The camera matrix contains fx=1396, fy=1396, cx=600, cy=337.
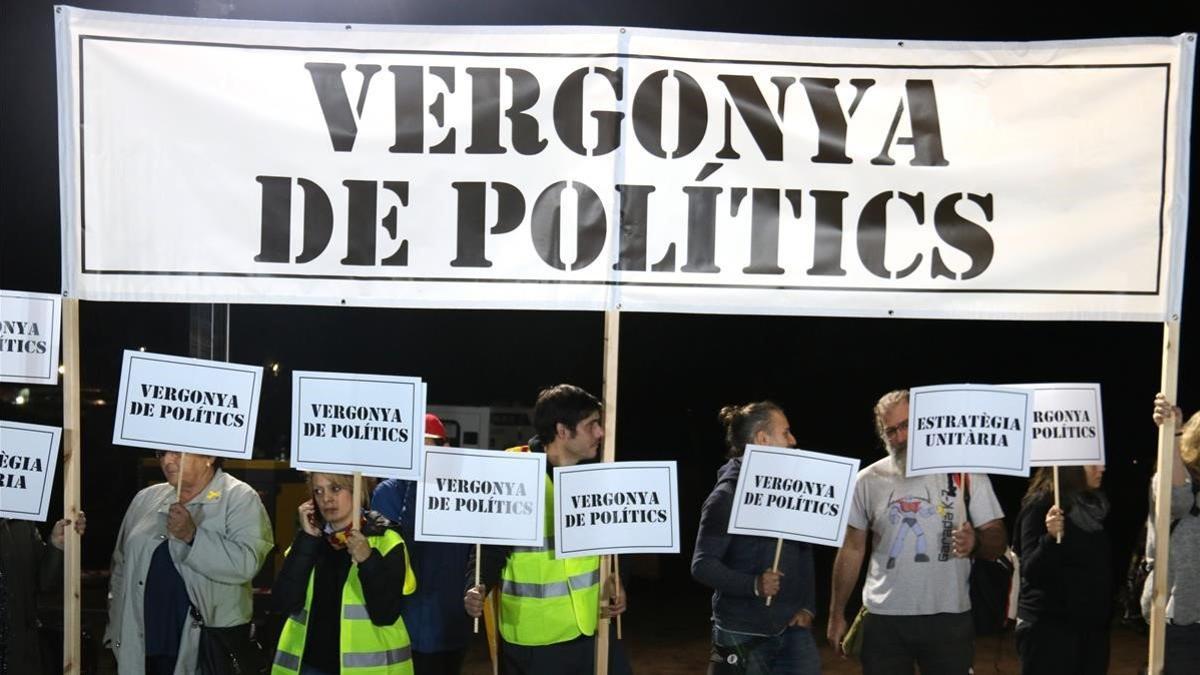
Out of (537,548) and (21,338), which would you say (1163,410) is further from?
(21,338)

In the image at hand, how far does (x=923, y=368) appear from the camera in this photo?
22.3 meters

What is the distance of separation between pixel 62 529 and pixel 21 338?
0.80m

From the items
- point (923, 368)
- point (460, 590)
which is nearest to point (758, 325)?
point (923, 368)

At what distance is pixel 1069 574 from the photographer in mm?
6477

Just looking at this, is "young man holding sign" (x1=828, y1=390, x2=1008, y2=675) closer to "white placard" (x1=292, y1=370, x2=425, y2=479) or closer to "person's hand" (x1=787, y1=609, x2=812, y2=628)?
"person's hand" (x1=787, y1=609, x2=812, y2=628)

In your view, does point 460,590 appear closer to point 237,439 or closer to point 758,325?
point 237,439

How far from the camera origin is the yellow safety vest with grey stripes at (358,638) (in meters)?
5.38

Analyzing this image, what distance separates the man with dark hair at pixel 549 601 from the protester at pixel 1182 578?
2.48m

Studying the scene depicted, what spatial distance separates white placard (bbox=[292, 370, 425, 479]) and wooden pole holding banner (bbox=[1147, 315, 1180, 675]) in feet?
9.59

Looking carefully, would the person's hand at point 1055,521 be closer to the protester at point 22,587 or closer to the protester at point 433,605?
the protester at point 433,605

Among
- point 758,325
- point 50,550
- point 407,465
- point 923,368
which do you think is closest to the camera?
point 407,465

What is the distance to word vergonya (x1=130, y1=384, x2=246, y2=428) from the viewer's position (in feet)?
18.0

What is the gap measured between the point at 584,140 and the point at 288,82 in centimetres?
117

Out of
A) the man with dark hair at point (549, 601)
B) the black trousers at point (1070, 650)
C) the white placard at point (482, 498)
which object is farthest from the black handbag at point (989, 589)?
the white placard at point (482, 498)
